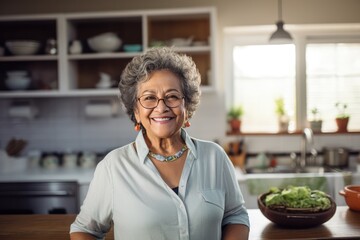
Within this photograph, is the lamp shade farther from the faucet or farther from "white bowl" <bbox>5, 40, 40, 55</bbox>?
"white bowl" <bbox>5, 40, 40, 55</bbox>

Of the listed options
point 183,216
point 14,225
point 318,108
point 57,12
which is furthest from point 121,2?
point 183,216

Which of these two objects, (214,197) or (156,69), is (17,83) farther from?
(214,197)

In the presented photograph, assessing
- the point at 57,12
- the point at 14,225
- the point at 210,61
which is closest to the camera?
the point at 14,225

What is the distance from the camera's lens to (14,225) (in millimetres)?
2094

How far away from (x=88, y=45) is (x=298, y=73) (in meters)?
2.12

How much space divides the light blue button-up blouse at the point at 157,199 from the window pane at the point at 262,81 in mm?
2755

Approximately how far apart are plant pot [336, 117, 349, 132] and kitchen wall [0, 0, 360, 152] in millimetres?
83

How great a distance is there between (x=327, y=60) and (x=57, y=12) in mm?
2793

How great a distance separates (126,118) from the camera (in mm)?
4070

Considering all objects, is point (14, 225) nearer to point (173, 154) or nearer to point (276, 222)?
point (173, 154)

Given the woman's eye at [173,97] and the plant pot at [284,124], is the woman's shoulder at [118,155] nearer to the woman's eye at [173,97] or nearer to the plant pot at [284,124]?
the woman's eye at [173,97]

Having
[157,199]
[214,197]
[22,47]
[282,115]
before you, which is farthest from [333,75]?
[157,199]

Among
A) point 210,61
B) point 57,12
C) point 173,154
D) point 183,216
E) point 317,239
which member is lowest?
point 317,239

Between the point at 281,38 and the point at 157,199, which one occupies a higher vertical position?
the point at 281,38
